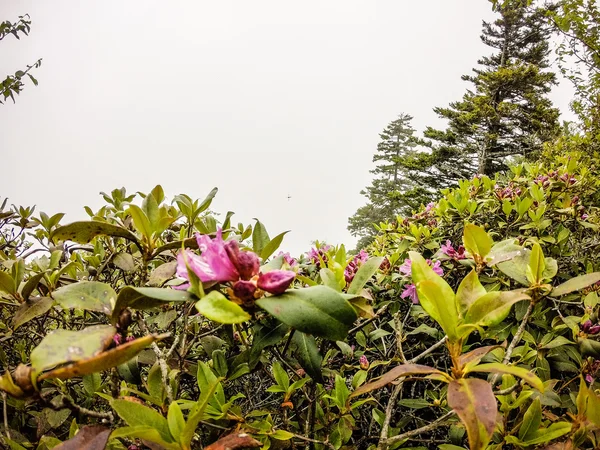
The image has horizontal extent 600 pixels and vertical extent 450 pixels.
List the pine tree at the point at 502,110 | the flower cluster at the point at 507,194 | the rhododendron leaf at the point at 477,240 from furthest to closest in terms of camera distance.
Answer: the pine tree at the point at 502,110, the flower cluster at the point at 507,194, the rhododendron leaf at the point at 477,240

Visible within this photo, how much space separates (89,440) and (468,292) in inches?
30.7

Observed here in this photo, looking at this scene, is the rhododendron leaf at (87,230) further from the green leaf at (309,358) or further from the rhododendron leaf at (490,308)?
the rhododendron leaf at (490,308)

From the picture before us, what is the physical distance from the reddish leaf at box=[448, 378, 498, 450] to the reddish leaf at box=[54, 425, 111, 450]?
594mm

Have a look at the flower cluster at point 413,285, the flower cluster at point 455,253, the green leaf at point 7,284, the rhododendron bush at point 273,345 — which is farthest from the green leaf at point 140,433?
the flower cluster at point 455,253

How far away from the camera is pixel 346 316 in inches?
23.4

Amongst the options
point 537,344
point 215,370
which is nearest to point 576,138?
point 537,344

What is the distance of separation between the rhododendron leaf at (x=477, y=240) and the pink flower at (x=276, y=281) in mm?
628

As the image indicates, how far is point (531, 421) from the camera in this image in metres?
0.85

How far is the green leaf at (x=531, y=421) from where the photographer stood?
0.85 metres

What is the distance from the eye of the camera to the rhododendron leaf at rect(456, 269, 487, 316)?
2.42 feet

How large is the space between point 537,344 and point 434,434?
0.53 m

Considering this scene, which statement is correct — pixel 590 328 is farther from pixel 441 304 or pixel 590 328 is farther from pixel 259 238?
pixel 259 238

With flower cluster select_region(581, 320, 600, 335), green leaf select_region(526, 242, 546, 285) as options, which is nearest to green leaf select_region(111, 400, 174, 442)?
green leaf select_region(526, 242, 546, 285)

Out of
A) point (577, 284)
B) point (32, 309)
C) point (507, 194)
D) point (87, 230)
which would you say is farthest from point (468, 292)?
point (507, 194)
